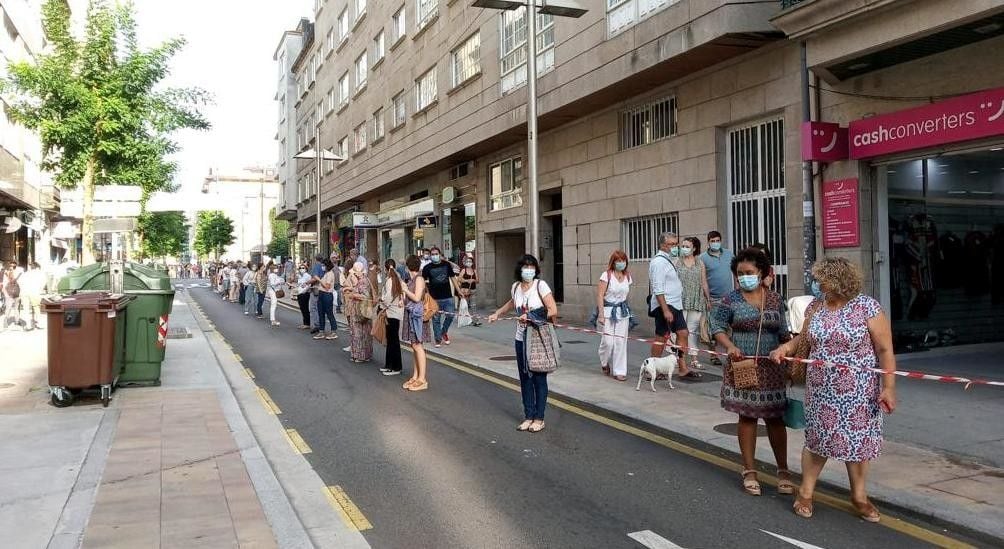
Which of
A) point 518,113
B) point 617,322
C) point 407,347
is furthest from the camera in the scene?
point 518,113

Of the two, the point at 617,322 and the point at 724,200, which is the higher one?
the point at 724,200

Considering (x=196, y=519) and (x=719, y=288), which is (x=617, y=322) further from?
(x=196, y=519)

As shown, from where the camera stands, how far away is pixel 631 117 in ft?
53.0

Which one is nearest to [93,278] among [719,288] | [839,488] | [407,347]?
[407,347]

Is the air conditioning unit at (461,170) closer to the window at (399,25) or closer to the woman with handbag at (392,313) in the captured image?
the window at (399,25)

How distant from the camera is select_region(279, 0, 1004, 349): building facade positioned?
10789 mm

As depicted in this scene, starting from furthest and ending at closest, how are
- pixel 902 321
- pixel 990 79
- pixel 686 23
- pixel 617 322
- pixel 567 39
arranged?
1. pixel 567 39
2. pixel 686 23
3. pixel 902 321
4. pixel 617 322
5. pixel 990 79

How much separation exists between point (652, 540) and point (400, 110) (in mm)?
25578

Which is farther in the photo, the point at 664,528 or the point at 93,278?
the point at 93,278

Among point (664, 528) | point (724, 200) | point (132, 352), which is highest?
point (724, 200)

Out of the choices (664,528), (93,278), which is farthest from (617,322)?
(93,278)

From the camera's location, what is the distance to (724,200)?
13578 millimetres

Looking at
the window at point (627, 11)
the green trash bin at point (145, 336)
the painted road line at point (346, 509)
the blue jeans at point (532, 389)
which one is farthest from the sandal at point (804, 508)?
the window at point (627, 11)

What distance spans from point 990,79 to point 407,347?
10133 millimetres
